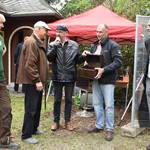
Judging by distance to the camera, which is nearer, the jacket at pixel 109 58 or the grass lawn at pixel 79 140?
the grass lawn at pixel 79 140

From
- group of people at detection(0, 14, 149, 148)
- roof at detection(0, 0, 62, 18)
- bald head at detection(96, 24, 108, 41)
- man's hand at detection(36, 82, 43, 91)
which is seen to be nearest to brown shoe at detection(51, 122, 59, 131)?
group of people at detection(0, 14, 149, 148)

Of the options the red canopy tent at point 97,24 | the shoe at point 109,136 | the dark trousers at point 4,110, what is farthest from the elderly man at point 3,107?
the red canopy tent at point 97,24

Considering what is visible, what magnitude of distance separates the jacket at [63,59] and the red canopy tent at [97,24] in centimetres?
240

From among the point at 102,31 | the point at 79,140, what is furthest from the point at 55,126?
the point at 102,31

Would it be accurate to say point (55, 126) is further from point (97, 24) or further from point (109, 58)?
point (97, 24)

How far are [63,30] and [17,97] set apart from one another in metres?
5.24

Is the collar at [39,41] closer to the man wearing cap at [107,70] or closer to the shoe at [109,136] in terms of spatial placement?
the man wearing cap at [107,70]

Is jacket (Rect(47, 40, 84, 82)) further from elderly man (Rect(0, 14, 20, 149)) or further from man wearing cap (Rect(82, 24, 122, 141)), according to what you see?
elderly man (Rect(0, 14, 20, 149))

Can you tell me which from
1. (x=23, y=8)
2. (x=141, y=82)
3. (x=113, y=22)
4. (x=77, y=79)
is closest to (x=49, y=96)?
(x=113, y=22)

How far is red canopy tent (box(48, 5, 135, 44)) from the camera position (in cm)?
→ 965

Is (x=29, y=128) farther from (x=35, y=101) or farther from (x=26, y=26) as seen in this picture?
(x=26, y=26)

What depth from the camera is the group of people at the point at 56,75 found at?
6.42 metres

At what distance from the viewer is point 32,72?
6414mm

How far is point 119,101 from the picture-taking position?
11.4 meters
